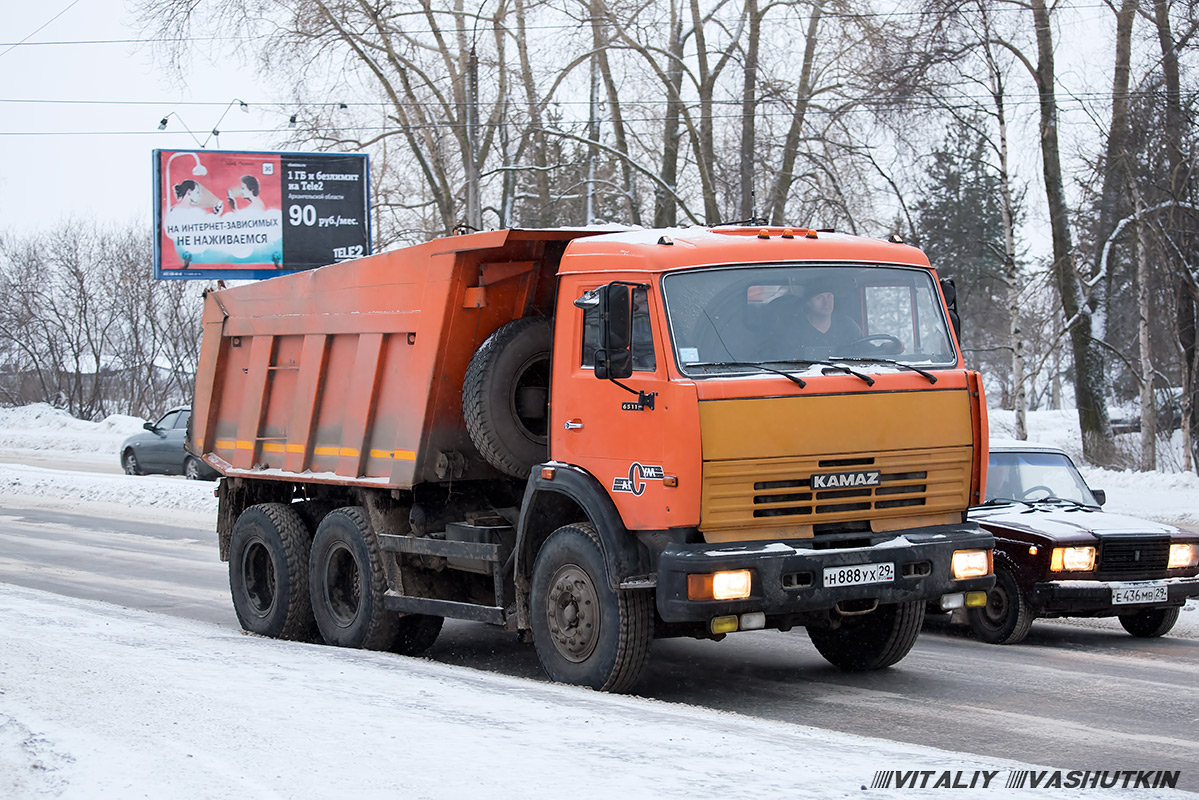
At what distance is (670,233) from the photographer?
7738mm

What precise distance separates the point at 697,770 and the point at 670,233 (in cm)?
365

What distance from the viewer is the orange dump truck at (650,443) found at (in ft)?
23.0

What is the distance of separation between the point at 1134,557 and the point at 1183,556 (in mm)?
475

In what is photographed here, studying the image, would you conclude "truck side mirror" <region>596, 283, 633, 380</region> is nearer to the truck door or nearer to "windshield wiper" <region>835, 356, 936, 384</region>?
the truck door

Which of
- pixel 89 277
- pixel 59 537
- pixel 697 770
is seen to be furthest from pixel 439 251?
pixel 89 277

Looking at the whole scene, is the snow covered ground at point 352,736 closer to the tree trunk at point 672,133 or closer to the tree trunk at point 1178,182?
the tree trunk at point 1178,182

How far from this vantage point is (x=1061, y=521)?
991 centimetres

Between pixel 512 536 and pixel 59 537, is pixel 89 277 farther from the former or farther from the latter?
pixel 512 536

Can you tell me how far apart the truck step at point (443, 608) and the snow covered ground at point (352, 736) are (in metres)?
0.43

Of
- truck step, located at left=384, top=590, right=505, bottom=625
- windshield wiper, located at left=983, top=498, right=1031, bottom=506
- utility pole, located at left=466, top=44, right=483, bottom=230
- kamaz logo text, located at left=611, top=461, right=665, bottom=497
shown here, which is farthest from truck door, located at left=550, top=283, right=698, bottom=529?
utility pole, located at left=466, top=44, right=483, bottom=230

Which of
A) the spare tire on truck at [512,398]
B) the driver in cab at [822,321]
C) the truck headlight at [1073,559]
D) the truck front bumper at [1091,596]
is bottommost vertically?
the truck front bumper at [1091,596]

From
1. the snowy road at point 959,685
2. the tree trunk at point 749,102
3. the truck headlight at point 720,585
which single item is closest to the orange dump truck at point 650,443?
the truck headlight at point 720,585

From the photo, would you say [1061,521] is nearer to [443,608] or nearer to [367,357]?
[443,608]

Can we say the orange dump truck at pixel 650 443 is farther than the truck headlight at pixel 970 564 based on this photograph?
No
